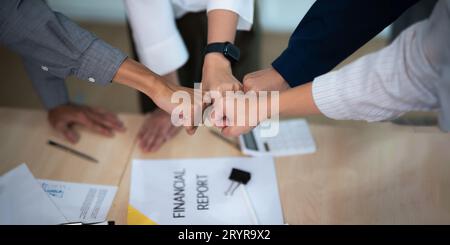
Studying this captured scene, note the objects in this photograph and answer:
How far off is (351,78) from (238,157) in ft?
1.29

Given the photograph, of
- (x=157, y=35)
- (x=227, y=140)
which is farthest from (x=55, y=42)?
(x=227, y=140)

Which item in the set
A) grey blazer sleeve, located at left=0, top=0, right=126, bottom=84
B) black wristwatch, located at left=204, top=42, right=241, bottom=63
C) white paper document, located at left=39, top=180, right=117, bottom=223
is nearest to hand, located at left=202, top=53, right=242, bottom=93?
black wristwatch, located at left=204, top=42, right=241, bottom=63

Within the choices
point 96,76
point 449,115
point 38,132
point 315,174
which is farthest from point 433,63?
point 38,132

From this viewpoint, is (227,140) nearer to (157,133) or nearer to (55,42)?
(157,133)

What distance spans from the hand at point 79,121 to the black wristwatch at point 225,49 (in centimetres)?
35

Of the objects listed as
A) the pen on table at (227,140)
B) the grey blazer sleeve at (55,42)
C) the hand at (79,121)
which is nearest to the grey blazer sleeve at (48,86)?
the hand at (79,121)

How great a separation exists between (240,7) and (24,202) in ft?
1.73

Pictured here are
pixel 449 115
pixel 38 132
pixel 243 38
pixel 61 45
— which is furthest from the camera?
pixel 38 132

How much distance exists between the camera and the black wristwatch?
86 centimetres

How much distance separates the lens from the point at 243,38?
94 cm

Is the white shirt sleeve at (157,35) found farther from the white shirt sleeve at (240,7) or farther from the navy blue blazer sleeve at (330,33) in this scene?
the navy blue blazer sleeve at (330,33)

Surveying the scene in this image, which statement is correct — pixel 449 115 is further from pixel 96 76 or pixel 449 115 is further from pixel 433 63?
pixel 96 76

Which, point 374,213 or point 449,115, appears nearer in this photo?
point 449,115

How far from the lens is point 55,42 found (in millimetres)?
821
